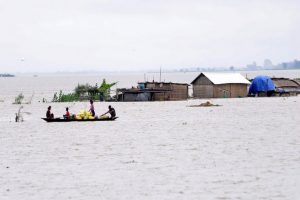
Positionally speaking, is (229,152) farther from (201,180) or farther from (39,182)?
(39,182)

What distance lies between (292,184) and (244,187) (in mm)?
1230

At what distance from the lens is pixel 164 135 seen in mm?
28047

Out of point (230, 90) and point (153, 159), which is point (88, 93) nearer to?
point (230, 90)

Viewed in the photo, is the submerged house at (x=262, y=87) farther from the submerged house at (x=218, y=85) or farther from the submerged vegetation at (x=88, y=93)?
the submerged vegetation at (x=88, y=93)

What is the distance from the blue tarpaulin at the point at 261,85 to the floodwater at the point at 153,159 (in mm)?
22035

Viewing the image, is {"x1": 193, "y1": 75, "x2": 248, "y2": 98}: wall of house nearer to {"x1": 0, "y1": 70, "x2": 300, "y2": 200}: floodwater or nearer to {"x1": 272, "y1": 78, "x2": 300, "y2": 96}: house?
{"x1": 272, "y1": 78, "x2": 300, "y2": 96}: house

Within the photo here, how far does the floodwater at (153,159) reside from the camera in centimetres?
1529

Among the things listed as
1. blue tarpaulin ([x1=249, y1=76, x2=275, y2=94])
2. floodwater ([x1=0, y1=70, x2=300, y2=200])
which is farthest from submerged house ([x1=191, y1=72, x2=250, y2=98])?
floodwater ([x1=0, y1=70, x2=300, y2=200])

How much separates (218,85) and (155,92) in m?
6.14

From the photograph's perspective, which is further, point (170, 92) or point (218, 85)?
point (218, 85)

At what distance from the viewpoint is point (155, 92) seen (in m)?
54.7

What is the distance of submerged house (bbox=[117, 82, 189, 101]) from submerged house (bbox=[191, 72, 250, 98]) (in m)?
1.70

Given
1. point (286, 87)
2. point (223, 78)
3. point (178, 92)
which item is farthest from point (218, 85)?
point (286, 87)

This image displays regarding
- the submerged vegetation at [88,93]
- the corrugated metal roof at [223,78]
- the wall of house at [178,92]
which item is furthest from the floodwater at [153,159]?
the submerged vegetation at [88,93]
